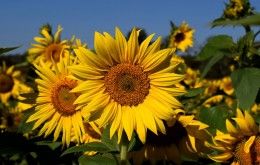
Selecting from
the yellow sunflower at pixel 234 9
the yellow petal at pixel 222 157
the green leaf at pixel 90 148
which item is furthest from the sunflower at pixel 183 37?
the green leaf at pixel 90 148

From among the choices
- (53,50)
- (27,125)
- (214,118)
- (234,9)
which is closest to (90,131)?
(27,125)

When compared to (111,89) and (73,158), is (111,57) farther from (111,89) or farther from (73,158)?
(73,158)

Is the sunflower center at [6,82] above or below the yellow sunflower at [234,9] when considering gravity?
below

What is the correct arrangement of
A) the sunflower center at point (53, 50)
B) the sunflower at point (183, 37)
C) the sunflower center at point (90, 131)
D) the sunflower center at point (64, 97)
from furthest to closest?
the sunflower at point (183, 37) → the sunflower center at point (53, 50) → the sunflower center at point (90, 131) → the sunflower center at point (64, 97)

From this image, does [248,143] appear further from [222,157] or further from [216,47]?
[216,47]

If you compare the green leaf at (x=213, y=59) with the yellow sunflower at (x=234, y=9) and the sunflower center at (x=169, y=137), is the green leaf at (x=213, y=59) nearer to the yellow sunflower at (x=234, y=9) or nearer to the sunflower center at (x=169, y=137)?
the sunflower center at (x=169, y=137)

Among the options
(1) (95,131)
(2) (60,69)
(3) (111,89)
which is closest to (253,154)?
(3) (111,89)

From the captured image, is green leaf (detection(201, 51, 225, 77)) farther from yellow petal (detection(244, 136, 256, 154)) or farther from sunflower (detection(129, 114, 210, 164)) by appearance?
yellow petal (detection(244, 136, 256, 154))
